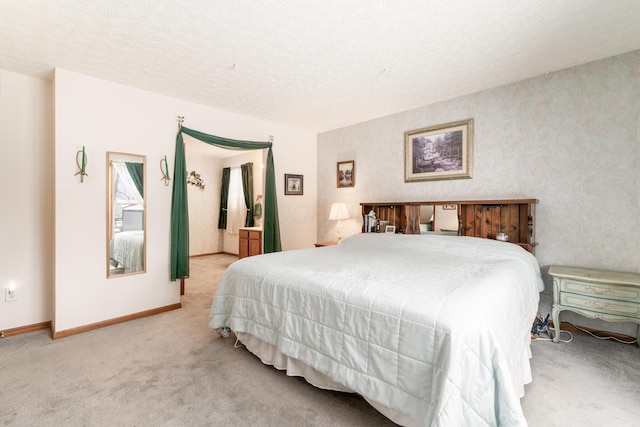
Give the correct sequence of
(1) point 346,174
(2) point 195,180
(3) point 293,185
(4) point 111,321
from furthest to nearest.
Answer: (2) point 195,180
(3) point 293,185
(1) point 346,174
(4) point 111,321

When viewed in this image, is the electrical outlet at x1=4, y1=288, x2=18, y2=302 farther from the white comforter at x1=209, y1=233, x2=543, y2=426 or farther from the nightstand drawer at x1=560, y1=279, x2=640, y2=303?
the nightstand drawer at x1=560, y1=279, x2=640, y2=303

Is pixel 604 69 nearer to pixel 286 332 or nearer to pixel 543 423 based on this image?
pixel 543 423

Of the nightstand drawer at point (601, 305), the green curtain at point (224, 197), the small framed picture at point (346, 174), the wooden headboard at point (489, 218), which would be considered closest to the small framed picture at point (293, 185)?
the small framed picture at point (346, 174)

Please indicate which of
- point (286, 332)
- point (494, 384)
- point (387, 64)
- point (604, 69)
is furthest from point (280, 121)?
point (494, 384)

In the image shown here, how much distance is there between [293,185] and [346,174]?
2.84 ft

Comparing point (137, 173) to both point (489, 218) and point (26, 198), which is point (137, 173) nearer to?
point (26, 198)

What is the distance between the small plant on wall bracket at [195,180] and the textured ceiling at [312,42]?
374 cm

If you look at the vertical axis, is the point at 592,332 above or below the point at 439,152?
below

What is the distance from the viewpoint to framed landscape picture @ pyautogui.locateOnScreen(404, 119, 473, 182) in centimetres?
340

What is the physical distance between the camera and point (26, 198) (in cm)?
284

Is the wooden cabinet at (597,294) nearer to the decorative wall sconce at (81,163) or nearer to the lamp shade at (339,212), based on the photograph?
the lamp shade at (339,212)

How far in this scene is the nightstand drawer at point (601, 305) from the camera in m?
2.27

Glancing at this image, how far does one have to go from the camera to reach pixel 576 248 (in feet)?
9.02

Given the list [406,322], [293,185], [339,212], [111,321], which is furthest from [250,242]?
[406,322]
